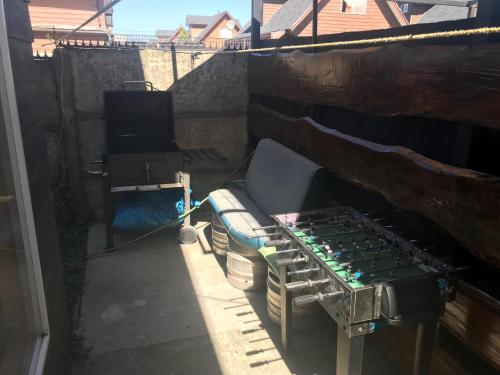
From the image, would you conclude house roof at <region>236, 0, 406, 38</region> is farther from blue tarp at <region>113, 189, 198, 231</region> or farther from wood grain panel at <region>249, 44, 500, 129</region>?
wood grain panel at <region>249, 44, 500, 129</region>

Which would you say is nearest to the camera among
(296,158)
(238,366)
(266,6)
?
(238,366)

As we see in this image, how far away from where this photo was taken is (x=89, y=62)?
17.9 feet

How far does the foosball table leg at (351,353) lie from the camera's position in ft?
7.02

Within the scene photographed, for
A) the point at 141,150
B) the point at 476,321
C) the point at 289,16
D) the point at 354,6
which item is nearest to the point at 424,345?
the point at 476,321

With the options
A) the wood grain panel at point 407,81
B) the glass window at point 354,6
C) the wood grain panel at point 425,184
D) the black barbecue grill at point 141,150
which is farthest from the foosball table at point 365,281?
the glass window at point 354,6

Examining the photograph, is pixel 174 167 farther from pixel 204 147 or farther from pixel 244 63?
pixel 244 63

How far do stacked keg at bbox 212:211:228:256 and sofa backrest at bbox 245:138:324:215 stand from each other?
0.48 m

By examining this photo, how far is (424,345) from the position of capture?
236 centimetres

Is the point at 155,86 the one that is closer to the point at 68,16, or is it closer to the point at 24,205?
the point at 24,205

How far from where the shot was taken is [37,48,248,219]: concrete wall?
5469mm

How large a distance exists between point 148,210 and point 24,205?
3.20 m

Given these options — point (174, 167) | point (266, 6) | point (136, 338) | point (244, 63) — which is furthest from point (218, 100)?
point (266, 6)

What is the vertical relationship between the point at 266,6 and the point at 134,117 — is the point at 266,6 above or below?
above

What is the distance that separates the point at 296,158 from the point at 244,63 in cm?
244
